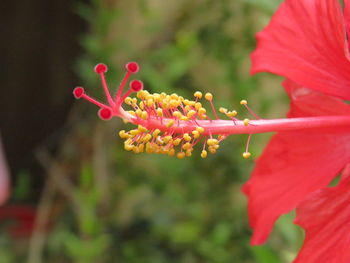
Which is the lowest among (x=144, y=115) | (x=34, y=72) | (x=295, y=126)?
(x=295, y=126)

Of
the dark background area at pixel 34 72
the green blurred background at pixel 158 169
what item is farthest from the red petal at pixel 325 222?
the dark background area at pixel 34 72

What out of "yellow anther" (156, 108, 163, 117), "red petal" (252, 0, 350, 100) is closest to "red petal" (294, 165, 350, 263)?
"red petal" (252, 0, 350, 100)

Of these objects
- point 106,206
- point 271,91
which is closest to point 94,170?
point 106,206

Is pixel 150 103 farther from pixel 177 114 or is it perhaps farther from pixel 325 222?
pixel 325 222

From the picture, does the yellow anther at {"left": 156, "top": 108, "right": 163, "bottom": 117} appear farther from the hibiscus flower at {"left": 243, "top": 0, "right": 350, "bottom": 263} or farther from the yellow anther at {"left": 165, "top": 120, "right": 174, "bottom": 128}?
the hibiscus flower at {"left": 243, "top": 0, "right": 350, "bottom": 263}

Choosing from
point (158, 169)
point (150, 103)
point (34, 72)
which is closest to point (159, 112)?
point (150, 103)

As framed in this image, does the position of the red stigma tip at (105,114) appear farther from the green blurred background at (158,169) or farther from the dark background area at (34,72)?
the dark background area at (34,72)

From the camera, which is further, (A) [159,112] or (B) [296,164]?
(B) [296,164]
